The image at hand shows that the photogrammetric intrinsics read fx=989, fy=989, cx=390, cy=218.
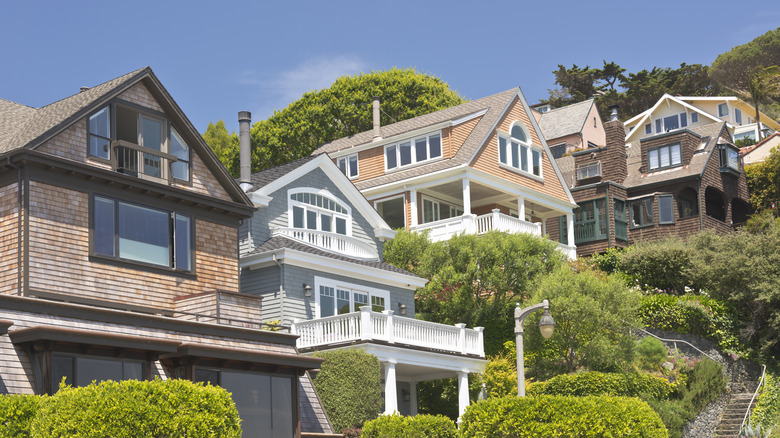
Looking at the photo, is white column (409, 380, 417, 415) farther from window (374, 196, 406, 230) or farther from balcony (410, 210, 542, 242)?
window (374, 196, 406, 230)

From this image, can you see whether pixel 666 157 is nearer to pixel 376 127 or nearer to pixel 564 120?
pixel 376 127

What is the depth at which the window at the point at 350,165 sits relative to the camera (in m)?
48.2

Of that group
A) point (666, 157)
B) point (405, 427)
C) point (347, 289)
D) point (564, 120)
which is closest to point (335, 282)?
point (347, 289)

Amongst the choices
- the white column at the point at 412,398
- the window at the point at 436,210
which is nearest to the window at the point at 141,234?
the white column at the point at 412,398

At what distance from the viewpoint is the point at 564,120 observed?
77312 mm

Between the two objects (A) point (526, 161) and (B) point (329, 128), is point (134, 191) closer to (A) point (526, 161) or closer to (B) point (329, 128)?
(A) point (526, 161)

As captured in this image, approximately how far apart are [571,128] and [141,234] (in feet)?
176

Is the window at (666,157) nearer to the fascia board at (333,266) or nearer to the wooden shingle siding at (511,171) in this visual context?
the wooden shingle siding at (511,171)

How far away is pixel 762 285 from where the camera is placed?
37.8 meters

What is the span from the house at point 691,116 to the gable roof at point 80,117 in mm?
60897

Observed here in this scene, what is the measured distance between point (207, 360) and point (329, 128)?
146 feet

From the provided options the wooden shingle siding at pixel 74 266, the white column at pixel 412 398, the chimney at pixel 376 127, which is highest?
the chimney at pixel 376 127

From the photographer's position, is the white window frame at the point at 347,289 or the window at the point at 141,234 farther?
the white window frame at the point at 347,289

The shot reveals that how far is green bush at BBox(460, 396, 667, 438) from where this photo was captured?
83.5 feet
